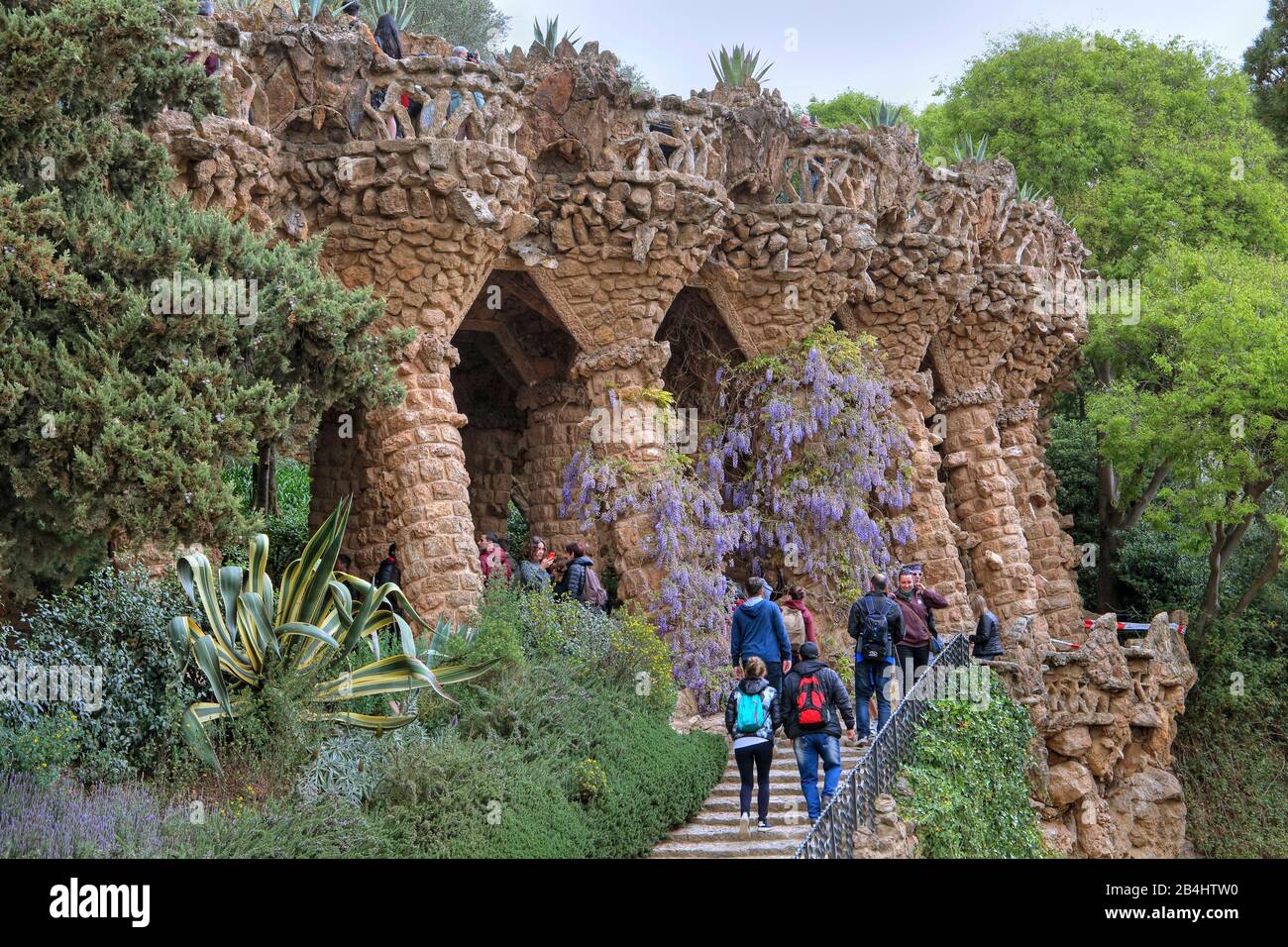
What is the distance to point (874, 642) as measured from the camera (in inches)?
510

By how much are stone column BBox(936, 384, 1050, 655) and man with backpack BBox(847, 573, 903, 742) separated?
417 inches

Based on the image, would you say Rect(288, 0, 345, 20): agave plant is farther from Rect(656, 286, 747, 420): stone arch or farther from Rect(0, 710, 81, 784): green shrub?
Rect(0, 710, 81, 784): green shrub

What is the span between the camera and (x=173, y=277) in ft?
34.5

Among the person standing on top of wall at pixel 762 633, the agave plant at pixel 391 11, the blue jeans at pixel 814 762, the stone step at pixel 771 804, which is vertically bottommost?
the stone step at pixel 771 804

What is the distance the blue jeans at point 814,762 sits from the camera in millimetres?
10695

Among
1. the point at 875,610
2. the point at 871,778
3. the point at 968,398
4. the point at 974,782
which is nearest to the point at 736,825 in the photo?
the point at 871,778

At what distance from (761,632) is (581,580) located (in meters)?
3.40

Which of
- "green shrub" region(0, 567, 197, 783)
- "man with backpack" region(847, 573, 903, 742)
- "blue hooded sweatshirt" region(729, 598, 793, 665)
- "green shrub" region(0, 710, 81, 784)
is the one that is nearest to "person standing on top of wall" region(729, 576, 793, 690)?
"blue hooded sweatshirt" region(729, 598, 793, 665)

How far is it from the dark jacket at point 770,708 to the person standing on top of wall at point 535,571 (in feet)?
12.8

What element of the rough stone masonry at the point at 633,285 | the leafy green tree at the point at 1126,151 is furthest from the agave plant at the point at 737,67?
the leafy green tree at the point at 1126,151

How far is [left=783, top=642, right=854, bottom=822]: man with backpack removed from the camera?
10.6 m

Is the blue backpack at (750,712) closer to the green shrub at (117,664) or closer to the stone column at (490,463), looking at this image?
the green shrub at (117,664)

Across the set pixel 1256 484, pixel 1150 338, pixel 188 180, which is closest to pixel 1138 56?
pixel 1150 338

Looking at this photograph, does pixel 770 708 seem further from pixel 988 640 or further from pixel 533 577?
pixel 988 640
